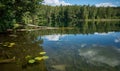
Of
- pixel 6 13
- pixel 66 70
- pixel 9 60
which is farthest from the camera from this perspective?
pixel 6 13

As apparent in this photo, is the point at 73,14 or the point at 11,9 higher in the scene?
the point at 11,9

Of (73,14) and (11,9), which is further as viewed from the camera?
(73,14)

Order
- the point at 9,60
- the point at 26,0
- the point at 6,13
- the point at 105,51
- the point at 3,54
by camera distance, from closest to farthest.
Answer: the point at 9,60 < the point at 3,54 < the point at 105,51 < the point at 6,13 < the point at 26,0

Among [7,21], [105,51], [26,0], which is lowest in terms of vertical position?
[105,51]

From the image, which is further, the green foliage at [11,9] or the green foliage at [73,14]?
the green foliage at [73,14]

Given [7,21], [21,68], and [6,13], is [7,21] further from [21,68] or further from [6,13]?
[21,68]

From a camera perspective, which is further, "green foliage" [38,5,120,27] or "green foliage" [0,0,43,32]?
"green foliage" [38,5,120,27]

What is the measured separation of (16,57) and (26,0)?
30.4 m

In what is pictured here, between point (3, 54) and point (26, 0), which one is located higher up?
point (26, 0)

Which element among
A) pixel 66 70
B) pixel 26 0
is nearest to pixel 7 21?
pixel 26 0

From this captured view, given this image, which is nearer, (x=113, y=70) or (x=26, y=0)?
(x=113, y=70)

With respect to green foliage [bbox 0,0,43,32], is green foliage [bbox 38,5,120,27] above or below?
below

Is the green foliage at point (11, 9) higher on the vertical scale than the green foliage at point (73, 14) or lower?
higher

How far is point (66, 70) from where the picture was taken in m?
21.0
